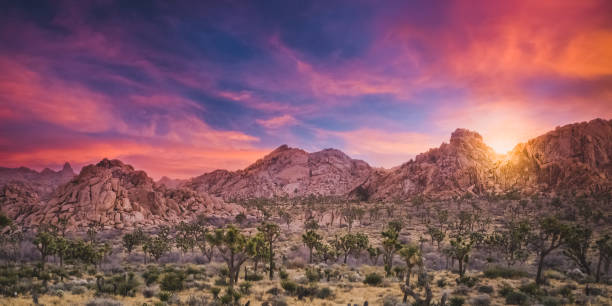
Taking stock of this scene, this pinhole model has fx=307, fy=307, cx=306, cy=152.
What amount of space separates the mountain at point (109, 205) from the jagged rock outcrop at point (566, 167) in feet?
530

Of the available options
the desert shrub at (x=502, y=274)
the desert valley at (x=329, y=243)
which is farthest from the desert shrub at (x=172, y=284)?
the desert shrub at (x=502, y=274)

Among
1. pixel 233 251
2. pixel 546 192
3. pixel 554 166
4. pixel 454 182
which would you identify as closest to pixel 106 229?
pixel 233 251

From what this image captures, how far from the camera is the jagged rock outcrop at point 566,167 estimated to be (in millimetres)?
156375

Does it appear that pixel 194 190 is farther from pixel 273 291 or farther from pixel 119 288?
pixel 273 291

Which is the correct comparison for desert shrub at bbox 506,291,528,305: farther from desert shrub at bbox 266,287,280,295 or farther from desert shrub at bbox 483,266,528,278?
desert shrub at bbox 266,287,280,295

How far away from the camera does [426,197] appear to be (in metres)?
166

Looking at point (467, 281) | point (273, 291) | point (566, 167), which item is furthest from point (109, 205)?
point (566, 167)

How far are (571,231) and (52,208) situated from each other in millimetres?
129905

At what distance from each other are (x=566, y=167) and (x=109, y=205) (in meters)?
218

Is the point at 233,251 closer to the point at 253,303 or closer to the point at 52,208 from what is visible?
the point at 253,303

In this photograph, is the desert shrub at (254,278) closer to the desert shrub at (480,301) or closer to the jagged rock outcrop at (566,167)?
the desert shrub at (480,301)

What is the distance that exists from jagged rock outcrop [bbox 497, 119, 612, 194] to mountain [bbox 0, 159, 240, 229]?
16161cm

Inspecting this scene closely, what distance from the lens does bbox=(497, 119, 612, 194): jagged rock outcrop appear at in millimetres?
156375

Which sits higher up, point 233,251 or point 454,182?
point 454,182
